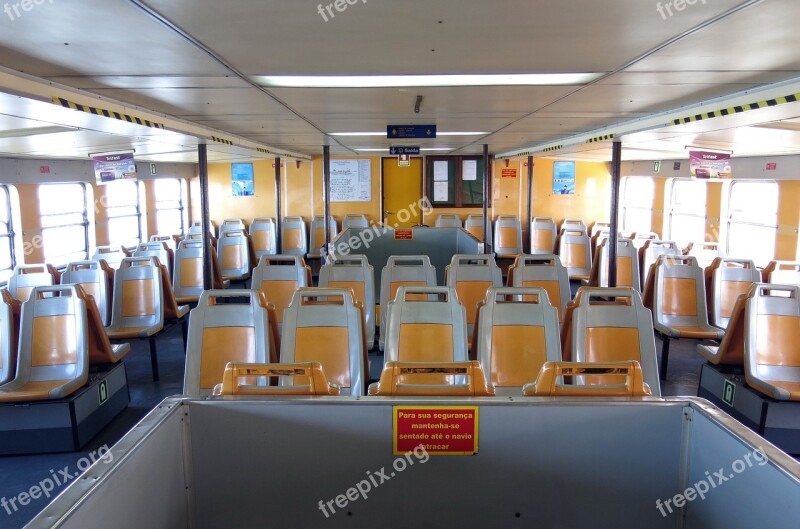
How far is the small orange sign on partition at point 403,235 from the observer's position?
1048 cm

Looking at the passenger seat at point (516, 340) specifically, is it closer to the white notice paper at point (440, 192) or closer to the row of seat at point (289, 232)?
the row of seat at point (289, 232)

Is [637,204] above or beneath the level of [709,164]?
beneath

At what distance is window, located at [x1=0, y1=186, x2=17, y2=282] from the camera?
7898 mm

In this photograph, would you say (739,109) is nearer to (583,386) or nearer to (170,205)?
(583,386)

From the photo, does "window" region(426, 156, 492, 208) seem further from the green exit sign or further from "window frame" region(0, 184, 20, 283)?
the green exit sign

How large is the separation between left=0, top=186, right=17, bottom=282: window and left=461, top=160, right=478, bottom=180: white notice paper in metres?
10.8

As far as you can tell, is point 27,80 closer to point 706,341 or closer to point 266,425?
point 266,425

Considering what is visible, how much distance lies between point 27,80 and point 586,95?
3.98 m

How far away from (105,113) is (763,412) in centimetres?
595

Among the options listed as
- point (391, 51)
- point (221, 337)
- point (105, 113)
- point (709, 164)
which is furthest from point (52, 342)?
point (709, 164)

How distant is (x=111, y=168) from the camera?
8891mm

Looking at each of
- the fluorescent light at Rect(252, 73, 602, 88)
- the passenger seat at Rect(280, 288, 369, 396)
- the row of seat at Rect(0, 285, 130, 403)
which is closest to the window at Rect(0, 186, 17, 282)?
the row of seat at Rect(0, 285, 130, 403)

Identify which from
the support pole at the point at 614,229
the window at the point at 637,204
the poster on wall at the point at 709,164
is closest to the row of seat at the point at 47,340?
the support pole at the point at 614,229

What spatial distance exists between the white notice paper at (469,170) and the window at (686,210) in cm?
502
